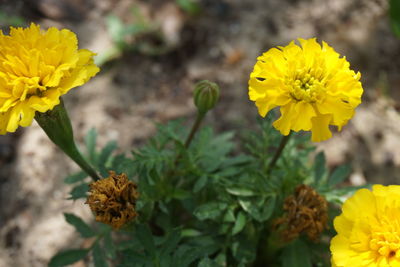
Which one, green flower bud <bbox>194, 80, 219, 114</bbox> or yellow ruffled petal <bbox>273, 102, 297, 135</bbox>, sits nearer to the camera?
yellow ruffled petal <bbox>273, 102, 297, 135</bbox>

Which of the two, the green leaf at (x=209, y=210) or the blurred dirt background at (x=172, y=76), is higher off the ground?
the blurred dirt background at (x=172, y=76)

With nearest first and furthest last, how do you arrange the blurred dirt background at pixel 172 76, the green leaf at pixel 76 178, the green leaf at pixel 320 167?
the green leaf at pixel 76 178
the green leaf at pixel 320 167
the blurred dirt background at pixel 172 76

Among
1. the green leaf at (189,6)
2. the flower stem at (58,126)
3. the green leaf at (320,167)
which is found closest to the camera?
the flower stem at (58,126)

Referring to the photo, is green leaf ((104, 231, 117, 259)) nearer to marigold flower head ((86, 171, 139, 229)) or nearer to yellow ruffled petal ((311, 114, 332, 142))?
marigold flower head ((86, 171, 139, 229))

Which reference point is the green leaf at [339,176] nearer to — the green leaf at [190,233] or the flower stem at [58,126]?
the green leaf at [190,233]

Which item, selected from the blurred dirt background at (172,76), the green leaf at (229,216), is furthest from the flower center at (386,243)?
the blurred dirt background at (172,76)

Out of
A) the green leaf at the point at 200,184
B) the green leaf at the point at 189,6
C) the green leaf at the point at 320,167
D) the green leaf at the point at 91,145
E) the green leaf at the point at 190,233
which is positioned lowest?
the green leaf at the point at 190,233

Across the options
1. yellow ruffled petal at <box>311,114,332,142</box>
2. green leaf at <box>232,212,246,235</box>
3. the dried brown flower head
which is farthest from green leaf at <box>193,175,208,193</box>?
yellow ruffled petal at <box>311,114,332,142</box>

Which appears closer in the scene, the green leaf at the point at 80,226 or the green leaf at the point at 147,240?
the green leaf at the point at 147,240
